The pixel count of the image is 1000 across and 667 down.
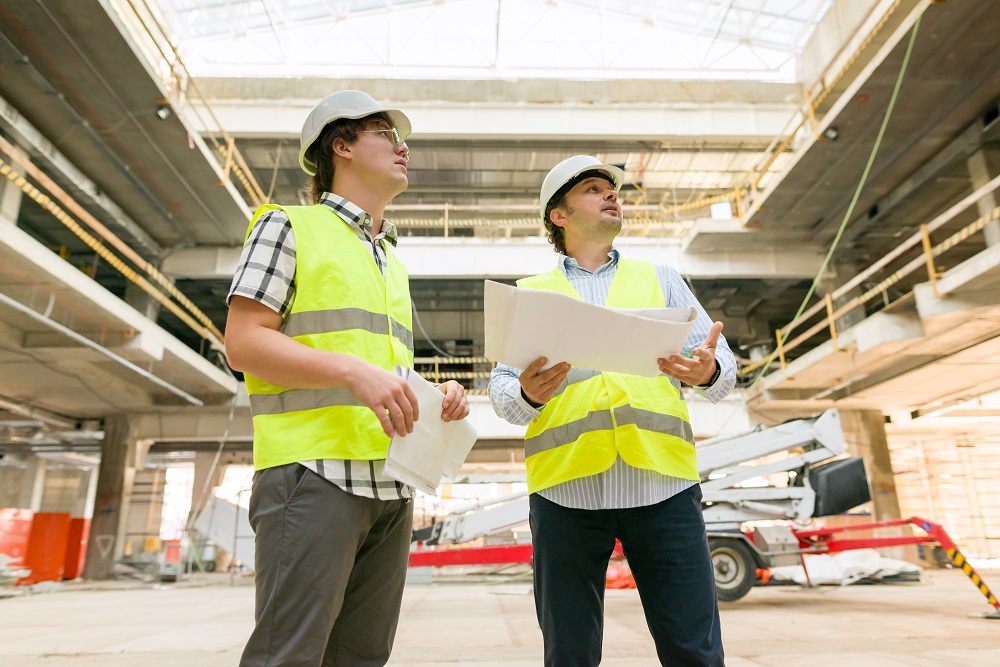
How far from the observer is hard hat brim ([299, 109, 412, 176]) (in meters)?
1.81

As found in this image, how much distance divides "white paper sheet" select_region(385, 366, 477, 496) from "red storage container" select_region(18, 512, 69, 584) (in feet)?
60.0

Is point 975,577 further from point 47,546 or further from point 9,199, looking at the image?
point 47,546

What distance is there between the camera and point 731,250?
13867 millimetres

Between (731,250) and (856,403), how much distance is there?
5.00 meters

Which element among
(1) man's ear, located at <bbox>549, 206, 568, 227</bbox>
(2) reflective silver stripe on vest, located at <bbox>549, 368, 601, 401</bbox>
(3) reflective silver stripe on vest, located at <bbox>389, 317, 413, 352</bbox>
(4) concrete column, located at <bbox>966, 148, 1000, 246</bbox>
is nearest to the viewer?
(3) reflective silver stripe on vest, located at <bbox>389, 317, 413, 352</bbox>

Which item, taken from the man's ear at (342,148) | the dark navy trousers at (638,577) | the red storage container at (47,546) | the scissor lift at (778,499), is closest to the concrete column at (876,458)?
the scissor lift at (778,499)

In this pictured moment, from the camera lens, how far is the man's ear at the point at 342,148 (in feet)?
5.91

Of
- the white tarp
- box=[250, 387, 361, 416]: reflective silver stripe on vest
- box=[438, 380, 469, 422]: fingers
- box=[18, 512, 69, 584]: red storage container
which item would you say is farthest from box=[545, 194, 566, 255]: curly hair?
box=[18, 512, 69, 584]: red storage container

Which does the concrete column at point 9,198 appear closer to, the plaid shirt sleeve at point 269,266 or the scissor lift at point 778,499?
the scissor lift at point 778,499

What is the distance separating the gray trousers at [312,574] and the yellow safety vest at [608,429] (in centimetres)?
57

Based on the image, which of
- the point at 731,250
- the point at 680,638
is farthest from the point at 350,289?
the point at 731,250

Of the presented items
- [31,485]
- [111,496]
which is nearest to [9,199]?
[111,496]

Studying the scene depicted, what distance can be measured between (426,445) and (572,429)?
1.95ft

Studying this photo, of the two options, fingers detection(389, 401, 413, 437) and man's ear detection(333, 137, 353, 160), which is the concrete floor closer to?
fingers detection(389, 401, 413, 437)
